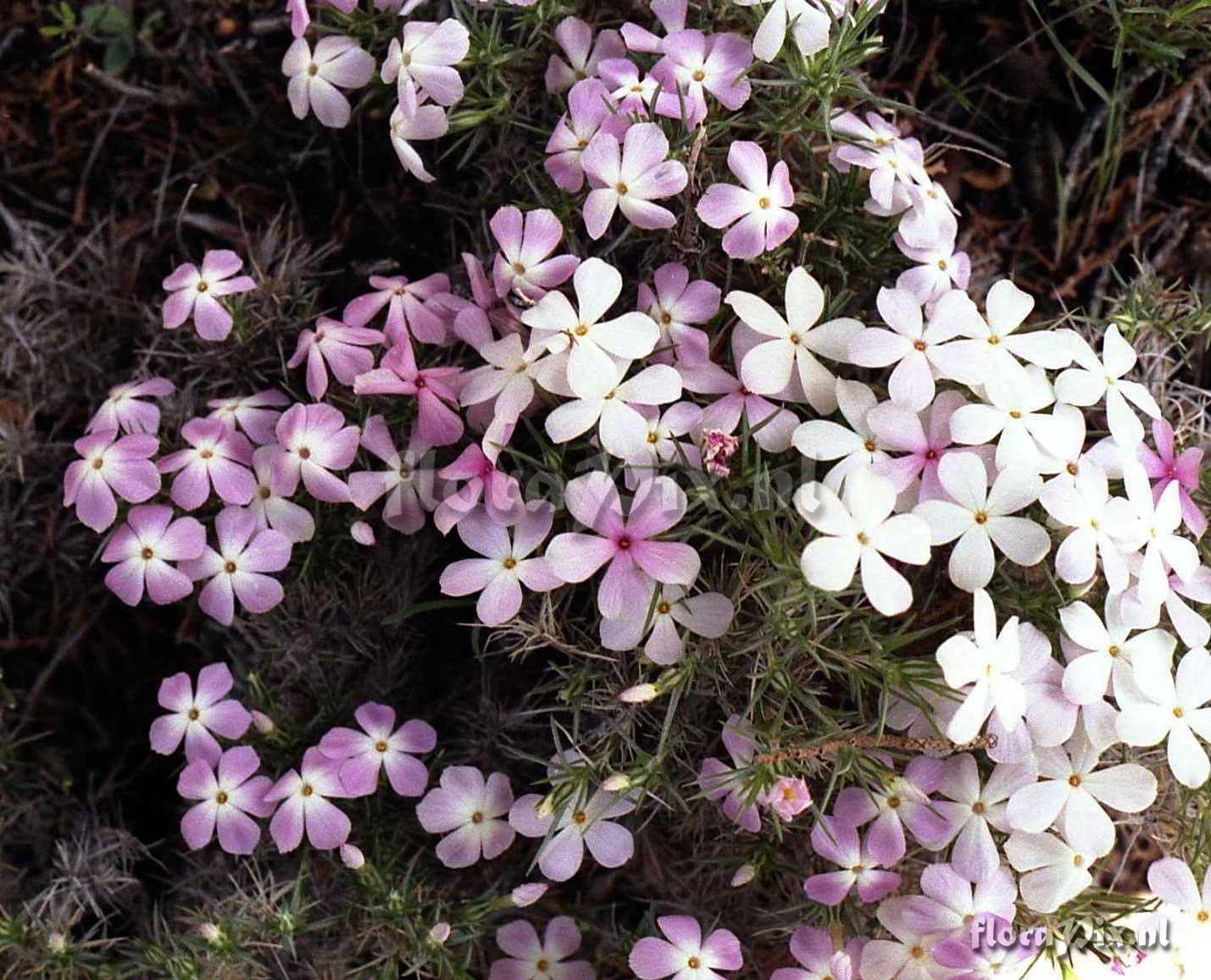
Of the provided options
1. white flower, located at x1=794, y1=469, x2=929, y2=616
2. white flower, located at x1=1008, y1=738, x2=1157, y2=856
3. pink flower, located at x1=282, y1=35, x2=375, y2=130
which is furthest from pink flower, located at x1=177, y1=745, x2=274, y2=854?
white flower, located at x1=1008, y1=738, x2=1157, y2=856

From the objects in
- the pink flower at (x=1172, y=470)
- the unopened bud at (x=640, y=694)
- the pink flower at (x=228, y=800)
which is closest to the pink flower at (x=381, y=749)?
the pink flower at (x=228, y=800)

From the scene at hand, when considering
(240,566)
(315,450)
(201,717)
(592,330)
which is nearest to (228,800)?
(201,717)

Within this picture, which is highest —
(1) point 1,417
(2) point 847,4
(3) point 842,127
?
(2) point 847,4

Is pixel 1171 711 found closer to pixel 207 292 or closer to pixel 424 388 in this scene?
pixel 424 388

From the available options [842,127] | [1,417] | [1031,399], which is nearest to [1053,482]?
[1031,399]

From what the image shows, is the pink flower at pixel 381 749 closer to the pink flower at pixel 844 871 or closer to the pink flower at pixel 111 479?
the pink flower at pixel 111 479

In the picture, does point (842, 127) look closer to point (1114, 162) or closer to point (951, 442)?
point (951, 442)
